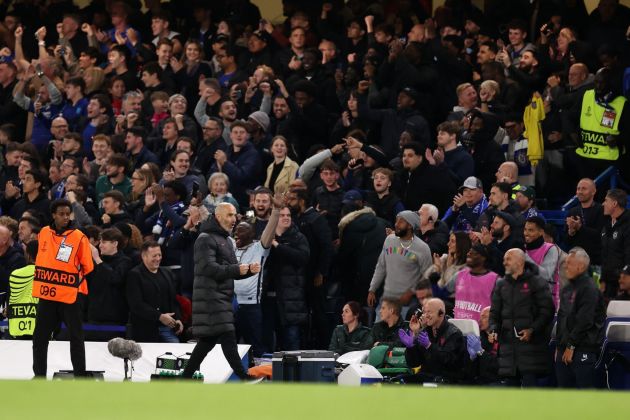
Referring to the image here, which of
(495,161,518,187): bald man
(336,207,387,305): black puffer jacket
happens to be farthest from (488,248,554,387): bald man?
(336,207,387,305): black puffer jacket

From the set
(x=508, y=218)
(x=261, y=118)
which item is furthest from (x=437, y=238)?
(x=261, y=118)

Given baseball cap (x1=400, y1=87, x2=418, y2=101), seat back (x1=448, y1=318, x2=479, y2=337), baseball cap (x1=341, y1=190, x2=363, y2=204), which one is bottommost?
seat back (x1=448, y1=318, x2=479, y2=337)

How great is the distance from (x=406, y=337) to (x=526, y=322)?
1.13 meters

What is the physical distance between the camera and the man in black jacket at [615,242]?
1426cm

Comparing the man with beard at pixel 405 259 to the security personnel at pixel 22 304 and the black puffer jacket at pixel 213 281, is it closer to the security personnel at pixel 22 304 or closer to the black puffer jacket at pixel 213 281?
the black puffer jacket at pixel 213 281

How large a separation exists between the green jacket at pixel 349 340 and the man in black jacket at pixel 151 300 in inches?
62.0

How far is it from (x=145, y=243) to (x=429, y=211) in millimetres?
2821

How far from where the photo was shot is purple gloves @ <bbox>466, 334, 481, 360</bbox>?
13.1 meters

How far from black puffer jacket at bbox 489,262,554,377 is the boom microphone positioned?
10.6 ft

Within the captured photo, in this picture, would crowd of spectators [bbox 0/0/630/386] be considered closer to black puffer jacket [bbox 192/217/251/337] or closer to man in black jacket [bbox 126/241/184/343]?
man in black jacket [bbox 126/241/184/343]

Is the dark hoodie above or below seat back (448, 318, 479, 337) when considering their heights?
above

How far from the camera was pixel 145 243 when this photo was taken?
1457 centimetres

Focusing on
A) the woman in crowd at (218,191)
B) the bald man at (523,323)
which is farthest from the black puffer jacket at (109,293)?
the bald man at (523,323)

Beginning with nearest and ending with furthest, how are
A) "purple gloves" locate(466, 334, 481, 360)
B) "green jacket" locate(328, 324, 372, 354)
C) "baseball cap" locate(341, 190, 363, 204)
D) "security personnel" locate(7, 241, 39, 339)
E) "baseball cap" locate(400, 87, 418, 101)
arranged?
"purple gloves" locate(466, 334, 481, 360) < "green jacket" locate(328, 324, 372, 354) < "security personnel" locate(7, 241, 39, 339) < "baseball cap" locate(341, 190, 363, 204) < "baseball cap" locate(400, 87, 418, 101)
